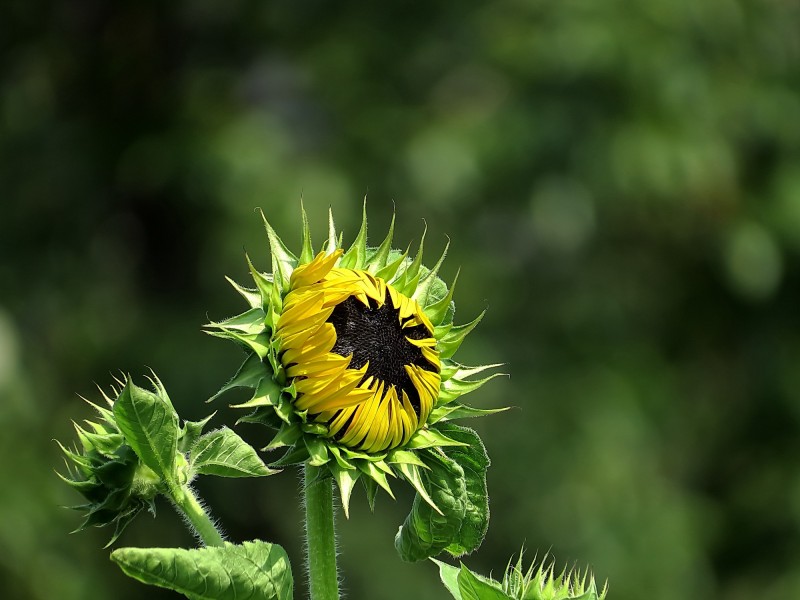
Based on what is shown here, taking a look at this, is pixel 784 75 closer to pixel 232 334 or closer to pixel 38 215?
pixel 38 215

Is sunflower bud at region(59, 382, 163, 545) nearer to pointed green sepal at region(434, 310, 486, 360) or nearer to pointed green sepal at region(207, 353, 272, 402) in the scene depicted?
pointed green sepal at region(207, 353, 272, 402)

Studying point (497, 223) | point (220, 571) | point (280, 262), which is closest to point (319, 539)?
point (220, 571)

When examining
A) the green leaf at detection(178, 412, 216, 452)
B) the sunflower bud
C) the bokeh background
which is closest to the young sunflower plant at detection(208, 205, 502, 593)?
the green leaf at detection(178, 412, 216, 452)

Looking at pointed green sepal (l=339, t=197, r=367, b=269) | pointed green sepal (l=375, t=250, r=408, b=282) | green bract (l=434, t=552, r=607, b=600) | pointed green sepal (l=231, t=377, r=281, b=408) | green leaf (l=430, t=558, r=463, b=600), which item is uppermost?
pointed green sepal (l=339, t=197, r=367, b=269)

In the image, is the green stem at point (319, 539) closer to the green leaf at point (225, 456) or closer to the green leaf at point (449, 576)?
the green leaf at point (225, 456)

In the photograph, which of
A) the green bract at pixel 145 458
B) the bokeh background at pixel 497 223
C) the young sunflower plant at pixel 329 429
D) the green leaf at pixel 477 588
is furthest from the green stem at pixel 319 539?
the bokeh background at pixel 497 223

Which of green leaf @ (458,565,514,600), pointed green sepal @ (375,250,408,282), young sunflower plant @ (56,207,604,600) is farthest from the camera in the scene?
pointed green sepal @ (375,250,408,282)

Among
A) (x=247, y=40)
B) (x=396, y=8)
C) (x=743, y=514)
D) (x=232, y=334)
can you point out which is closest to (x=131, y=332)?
(x=247, y=40)

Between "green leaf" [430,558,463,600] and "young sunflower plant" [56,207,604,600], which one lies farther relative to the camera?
"green leaf" [430,558,463,600]
